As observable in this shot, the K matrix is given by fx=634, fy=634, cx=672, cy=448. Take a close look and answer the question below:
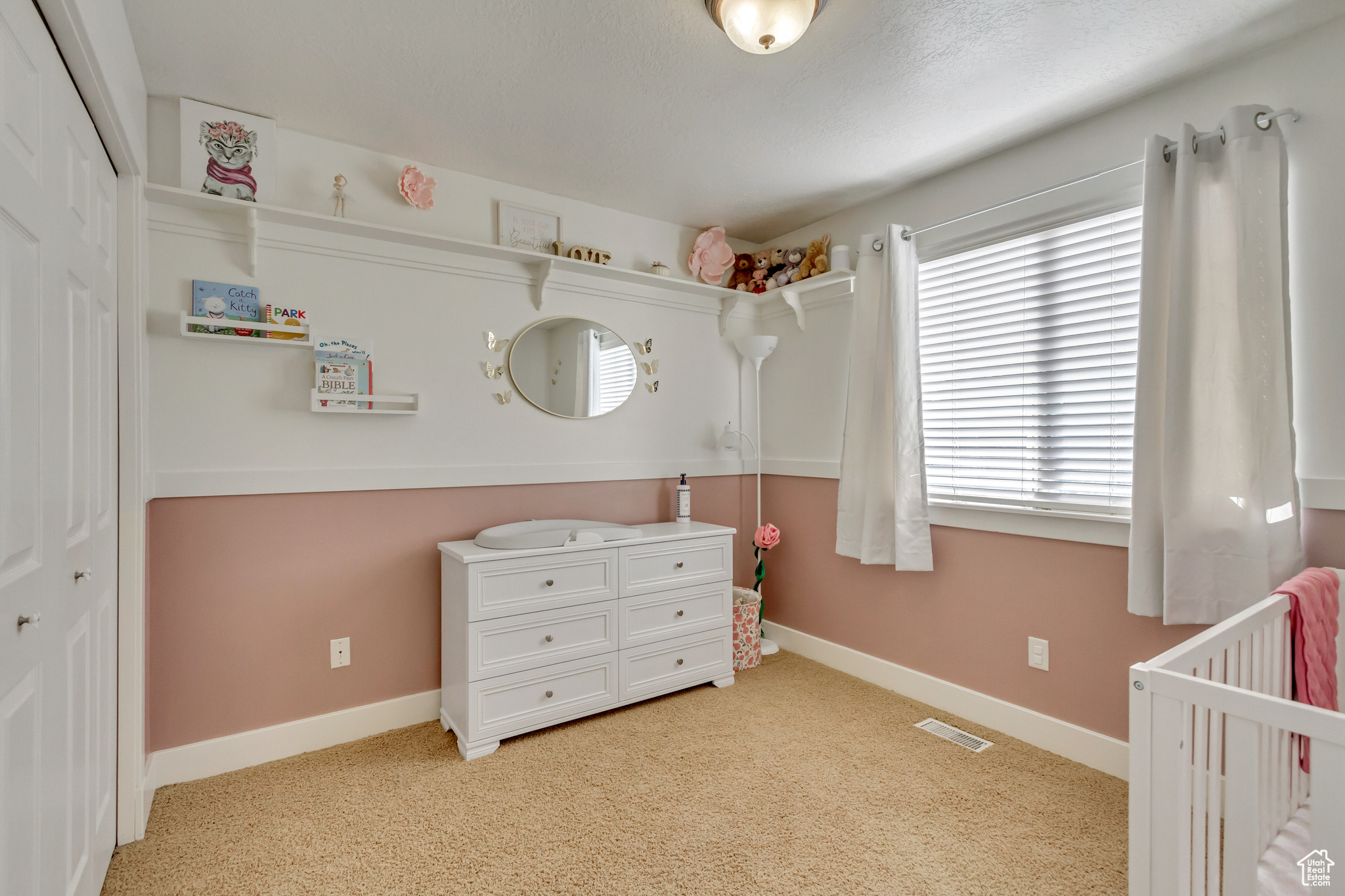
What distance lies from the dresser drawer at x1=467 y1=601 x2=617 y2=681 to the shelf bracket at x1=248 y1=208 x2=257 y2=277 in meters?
1.48

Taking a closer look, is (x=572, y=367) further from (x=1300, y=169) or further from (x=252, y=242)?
(x=1300, y=169)

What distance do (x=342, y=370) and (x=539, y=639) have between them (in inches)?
49.5

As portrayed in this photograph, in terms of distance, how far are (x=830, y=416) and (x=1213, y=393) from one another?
1.58m

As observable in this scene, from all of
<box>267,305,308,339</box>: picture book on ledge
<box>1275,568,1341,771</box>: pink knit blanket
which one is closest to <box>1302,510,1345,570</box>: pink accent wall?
<box>1275,568,1341,771</box>: pink knit blanket

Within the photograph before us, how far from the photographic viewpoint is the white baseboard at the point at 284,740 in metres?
2.13

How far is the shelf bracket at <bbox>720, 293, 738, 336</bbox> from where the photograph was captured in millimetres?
3455

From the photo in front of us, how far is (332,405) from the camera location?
7.68ft

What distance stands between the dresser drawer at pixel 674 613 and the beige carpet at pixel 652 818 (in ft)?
1.16

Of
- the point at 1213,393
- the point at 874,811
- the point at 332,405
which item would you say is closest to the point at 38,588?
the point at 332,405

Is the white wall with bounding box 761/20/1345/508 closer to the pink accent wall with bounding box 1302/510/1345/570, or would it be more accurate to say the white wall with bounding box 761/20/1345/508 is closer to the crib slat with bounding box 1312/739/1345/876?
the pink accent wall with bounding box 1302/510/1345/570

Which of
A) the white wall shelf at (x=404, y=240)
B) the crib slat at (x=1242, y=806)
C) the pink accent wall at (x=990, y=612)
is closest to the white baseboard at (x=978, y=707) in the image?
the pink accent wall at (x=990, y=612)

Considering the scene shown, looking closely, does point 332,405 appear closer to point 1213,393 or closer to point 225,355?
point 225,355

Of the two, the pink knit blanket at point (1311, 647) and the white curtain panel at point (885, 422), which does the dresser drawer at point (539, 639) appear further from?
the pink knit blanket at point (1311, 647)

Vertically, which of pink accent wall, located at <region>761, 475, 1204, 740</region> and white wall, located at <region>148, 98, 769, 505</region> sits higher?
white wall, located at <region>148, 98, 769, 505</region>
